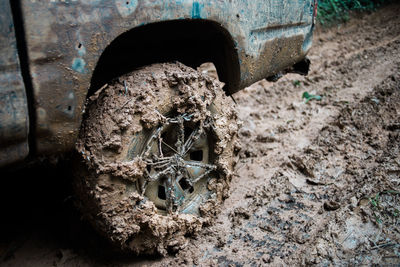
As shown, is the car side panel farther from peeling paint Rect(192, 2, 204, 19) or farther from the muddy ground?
peeling paint Rect(192, 2, 204, 19)

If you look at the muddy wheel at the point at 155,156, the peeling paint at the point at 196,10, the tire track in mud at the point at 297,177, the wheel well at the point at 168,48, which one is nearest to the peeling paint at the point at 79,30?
the peeling paint at the point at 196,10

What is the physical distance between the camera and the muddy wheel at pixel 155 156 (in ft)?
5.46

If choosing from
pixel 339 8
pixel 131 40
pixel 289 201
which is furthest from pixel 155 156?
pixel 339 8

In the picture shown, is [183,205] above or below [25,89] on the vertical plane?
below

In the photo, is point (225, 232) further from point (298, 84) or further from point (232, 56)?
point (298, 84)

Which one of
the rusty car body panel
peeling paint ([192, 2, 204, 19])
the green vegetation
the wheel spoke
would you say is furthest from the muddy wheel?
the green vegetation

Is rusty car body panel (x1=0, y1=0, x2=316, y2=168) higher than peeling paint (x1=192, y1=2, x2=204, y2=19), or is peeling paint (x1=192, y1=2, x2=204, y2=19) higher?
peeling paint (x1=192, y1=2, x2=204, y2=19)

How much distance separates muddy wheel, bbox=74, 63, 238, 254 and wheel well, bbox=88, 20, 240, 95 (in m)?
0.17

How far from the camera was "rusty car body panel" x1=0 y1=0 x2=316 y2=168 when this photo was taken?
4.39 ft

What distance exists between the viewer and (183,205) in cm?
206

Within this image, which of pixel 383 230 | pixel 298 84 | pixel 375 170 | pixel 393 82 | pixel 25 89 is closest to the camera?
pixel 25 89

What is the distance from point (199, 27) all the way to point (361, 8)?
17.5ft

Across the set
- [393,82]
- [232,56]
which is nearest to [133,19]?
[232,56]

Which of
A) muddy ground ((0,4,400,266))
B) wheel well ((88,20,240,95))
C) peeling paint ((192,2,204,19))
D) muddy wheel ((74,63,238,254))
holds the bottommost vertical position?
muddy ground ((0,4,400,266))
